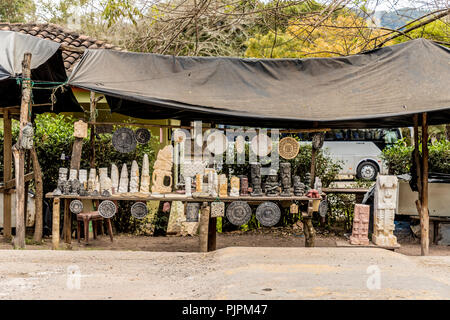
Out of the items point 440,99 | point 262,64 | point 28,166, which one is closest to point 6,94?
point 28,166

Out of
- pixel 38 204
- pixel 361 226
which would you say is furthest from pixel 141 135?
pixel 361 226

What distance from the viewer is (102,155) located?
7422mm

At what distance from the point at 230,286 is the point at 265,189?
2.29 m

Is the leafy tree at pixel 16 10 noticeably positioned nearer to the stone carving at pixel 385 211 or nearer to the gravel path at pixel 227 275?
Result: the gravel path at pixel 227 275

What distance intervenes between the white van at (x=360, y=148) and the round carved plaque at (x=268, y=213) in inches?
300

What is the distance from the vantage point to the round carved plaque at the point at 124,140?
6441 mm

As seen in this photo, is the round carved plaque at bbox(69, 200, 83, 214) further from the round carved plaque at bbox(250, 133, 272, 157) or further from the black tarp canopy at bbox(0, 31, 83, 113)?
the round carved plaque at bbox(250, 133, 272, 157)

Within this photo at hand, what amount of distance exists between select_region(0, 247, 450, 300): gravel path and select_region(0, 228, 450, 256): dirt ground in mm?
1568

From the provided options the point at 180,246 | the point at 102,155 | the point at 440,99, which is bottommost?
the point at 180,246

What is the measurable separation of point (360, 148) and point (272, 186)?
8215 mm

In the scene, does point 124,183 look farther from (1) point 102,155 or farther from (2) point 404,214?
(2) point 404,214

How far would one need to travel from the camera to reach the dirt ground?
667 cm

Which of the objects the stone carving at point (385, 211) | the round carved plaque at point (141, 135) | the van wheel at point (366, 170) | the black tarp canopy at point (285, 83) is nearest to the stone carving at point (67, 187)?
the round carved plaque at point (141, 135)

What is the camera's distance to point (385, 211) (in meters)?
6.15
